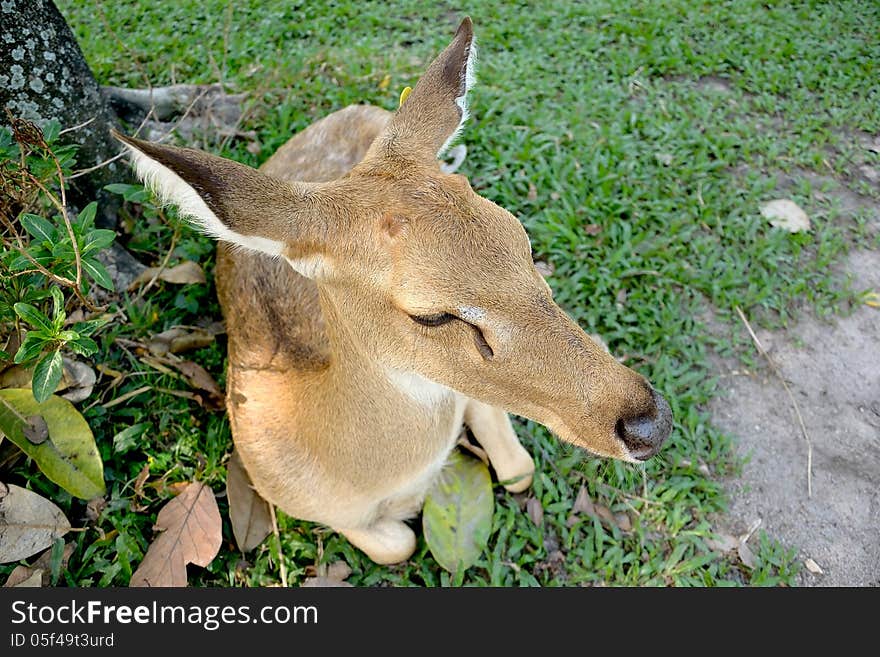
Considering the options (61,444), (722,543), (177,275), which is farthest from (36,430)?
(722,543)

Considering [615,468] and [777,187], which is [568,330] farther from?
[777,187]

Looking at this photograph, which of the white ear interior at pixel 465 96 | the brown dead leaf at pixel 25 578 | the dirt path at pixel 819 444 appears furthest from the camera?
the dirt path at pixel 819 444

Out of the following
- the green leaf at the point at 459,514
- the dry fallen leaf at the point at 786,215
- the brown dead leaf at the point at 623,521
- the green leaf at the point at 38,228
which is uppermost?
the green leaf at the point at 38,228

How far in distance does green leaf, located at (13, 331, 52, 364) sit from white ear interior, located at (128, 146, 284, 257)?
0.90 meters

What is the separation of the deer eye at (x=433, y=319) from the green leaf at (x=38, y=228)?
144cm

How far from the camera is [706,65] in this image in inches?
200

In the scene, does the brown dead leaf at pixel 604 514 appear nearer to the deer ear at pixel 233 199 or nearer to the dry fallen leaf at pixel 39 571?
the deer ear at pixel 233 199

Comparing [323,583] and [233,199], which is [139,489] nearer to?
[323,583]

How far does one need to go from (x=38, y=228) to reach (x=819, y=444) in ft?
11.3

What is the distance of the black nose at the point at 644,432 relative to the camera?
1842 millimetres

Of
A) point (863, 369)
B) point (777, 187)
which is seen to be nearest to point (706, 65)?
point (777, 187)

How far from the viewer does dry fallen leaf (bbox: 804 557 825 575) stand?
2938 millimetres

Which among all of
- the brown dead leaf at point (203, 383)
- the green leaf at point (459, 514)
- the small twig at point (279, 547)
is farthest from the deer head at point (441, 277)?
the brown dead leaf at point (203, 383)

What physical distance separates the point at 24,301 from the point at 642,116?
385 centimetres
